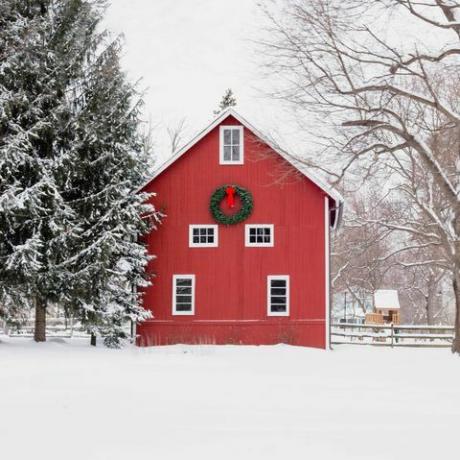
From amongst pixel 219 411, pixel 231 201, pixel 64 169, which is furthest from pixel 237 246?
pixel 219 411

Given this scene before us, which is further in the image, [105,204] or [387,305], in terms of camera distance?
[387,305]

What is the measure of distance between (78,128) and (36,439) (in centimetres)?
1450

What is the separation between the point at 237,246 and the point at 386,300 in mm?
21385

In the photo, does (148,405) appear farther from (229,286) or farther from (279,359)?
(229,286)

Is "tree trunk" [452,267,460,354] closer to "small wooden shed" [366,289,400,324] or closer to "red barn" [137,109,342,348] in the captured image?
"red barn" [137,109,342,348]

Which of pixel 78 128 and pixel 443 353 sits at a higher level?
pixel 78 128

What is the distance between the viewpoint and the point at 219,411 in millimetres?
8992

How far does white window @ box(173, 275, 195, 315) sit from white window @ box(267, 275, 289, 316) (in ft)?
8.49

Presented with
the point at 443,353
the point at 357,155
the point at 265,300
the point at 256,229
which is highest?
the point at 357,155

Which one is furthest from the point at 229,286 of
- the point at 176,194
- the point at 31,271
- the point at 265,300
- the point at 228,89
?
the point at 228,89

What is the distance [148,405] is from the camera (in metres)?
9.24

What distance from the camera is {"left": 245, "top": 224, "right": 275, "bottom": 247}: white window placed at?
23.3 metres

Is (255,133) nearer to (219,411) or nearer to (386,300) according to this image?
(219,411)

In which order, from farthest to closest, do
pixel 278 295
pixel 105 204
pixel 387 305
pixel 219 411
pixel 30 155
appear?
pixel 387 305
pixel 278 295
pixel 105 204
pixel 30 155
pixel 219 411
